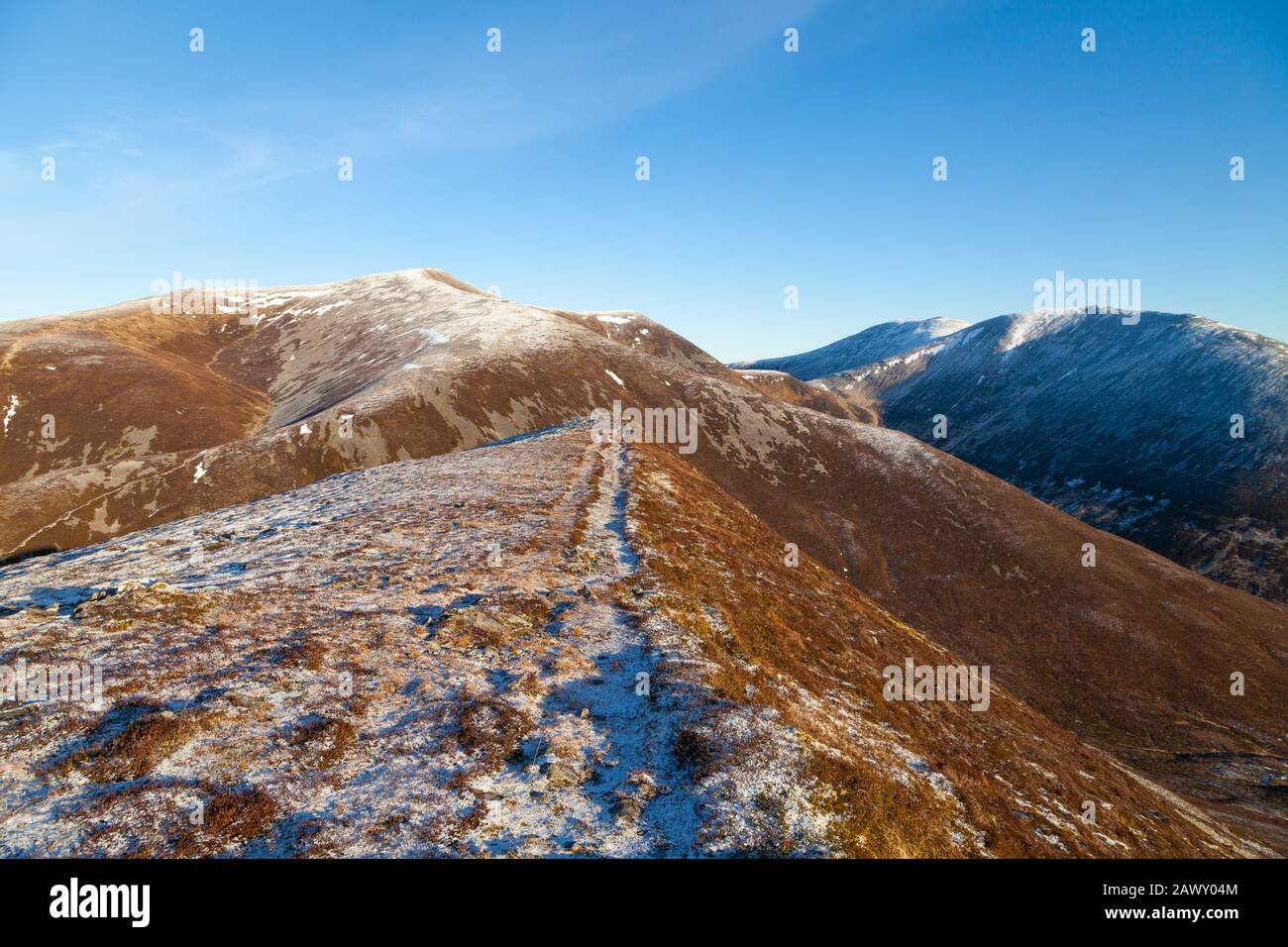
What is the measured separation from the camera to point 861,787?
1259 centimetres

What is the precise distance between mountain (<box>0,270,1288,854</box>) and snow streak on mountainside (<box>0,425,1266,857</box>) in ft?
1.22

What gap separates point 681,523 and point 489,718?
752 inches

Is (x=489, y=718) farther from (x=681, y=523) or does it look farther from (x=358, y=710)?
(x=681, y=523)

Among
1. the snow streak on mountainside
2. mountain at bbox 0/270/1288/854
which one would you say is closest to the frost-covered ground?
the snow streak on mountainside

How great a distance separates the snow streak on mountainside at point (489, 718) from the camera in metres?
10.2

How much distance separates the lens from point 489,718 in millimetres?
13539

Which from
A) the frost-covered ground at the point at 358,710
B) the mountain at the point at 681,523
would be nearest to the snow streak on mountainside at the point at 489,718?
the frost-covered ground at the point at 358,710

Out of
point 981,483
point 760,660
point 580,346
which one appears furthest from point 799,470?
point 760,660

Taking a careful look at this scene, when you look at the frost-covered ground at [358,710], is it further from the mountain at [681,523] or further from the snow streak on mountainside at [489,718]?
the mountain at [681,523]

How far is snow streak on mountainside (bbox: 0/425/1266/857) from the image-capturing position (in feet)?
33.6

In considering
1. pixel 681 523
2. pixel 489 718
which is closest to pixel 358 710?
pixel 489 718

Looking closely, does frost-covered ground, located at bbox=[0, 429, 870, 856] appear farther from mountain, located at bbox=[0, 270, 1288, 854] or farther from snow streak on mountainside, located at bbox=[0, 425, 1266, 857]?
mountain, located at bbox=[0, 270, 1288, 854]

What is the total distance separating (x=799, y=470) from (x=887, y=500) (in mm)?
17693
